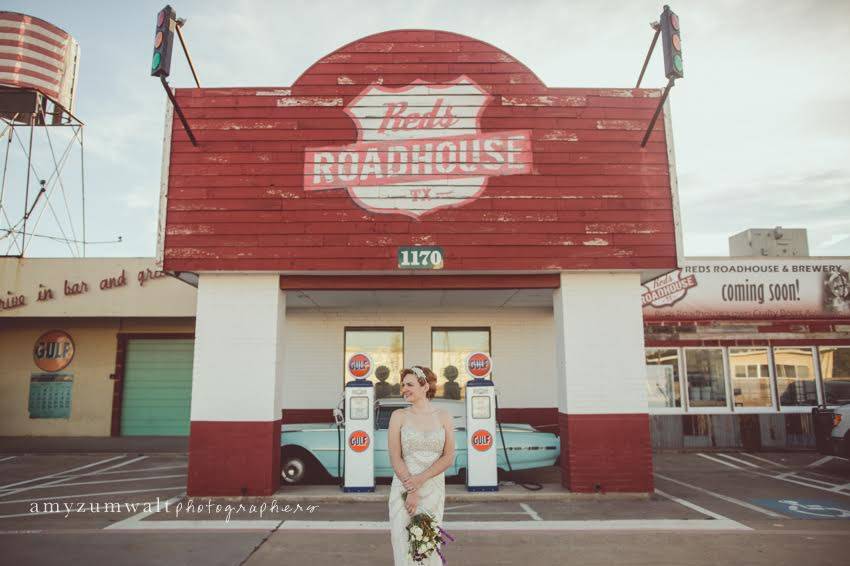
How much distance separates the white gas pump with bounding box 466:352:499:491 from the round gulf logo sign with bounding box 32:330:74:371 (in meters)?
12.9

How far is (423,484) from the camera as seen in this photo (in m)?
3.80

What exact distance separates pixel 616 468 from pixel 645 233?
11.7 ft

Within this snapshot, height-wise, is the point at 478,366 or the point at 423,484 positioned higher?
the point at 478,366

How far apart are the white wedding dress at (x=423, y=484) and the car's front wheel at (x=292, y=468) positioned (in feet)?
17.9

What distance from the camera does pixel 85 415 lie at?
15.3 m

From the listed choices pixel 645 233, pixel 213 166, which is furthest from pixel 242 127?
pixel 645 233

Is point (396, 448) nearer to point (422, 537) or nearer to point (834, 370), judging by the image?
point (422, 537)

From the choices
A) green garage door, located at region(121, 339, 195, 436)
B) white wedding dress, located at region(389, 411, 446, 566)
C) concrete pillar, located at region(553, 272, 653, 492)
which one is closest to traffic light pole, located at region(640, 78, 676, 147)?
concrete pillar, located at region(553, 272, 653, 492)

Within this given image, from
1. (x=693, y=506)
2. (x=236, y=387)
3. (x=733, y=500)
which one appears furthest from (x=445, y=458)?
(x=733, y=500)

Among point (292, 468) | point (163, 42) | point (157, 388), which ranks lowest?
point (292, 468)

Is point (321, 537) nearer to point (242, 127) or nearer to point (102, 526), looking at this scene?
point (102, 526)

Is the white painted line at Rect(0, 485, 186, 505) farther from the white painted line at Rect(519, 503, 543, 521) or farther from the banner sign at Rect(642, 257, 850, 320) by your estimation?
the banner sign at Rect(642, 257, 850, 320)

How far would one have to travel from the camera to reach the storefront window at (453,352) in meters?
12.1

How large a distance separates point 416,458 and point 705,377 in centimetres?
1180
